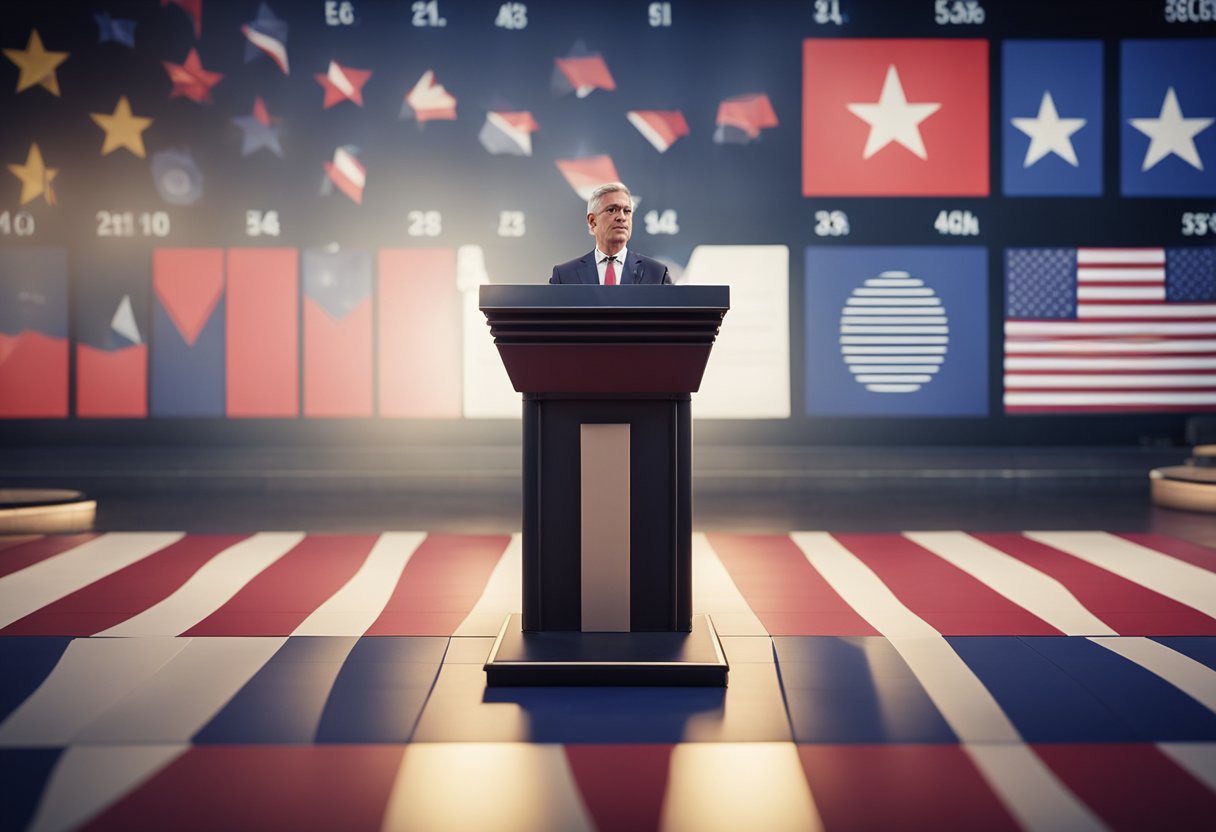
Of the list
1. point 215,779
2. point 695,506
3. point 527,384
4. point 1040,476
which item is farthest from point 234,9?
point 1040,476

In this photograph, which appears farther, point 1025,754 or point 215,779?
point 1025,754

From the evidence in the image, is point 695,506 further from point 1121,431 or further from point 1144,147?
point 1144,147

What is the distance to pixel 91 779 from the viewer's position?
1.82 metres

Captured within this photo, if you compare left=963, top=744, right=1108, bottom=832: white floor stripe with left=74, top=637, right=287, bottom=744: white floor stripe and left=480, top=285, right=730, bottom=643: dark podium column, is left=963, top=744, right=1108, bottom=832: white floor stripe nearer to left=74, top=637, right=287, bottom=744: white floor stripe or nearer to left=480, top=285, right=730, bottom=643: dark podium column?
left=480, top=285, right=730, bottom=643: dark podium column

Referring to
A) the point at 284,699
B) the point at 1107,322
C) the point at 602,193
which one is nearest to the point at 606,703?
the point at 284,699

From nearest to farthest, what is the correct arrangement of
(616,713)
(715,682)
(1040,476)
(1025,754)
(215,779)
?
(215,779), (1025,754), (616,713), (715,682), (1040,476)

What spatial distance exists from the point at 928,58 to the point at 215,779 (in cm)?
732

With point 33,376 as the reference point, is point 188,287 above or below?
above

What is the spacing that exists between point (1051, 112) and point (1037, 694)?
6355mm

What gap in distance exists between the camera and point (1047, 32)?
7121mm

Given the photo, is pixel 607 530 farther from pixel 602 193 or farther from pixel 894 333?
pixel 894 333

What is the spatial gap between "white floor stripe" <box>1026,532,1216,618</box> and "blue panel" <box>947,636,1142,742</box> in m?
0.98

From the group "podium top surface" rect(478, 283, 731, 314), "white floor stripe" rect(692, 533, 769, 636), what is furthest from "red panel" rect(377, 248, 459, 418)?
"podium top surface" rect(478, 283, 731, 314)

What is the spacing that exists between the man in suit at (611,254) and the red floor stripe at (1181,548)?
9.94 feet
